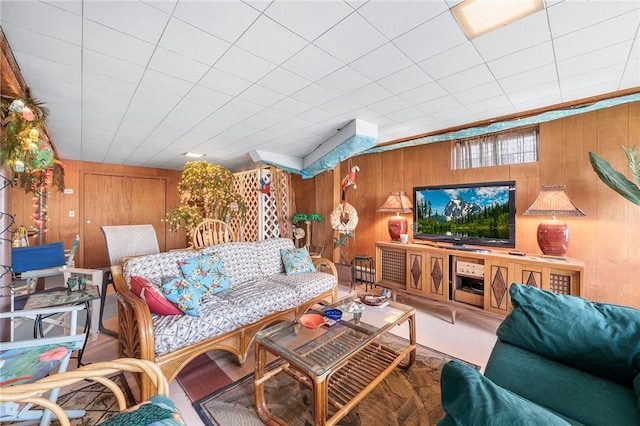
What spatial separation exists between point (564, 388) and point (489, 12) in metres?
1.99

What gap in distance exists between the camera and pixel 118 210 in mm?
5875

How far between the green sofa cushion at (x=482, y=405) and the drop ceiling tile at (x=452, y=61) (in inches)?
77.5

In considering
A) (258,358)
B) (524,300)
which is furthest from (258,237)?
Result: (524,300)

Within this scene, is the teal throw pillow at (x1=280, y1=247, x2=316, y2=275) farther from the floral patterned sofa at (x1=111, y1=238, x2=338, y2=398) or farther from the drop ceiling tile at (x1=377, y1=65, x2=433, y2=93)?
the drop ceiling tile at (x1=377, y1=65, x2=433, y2=93)

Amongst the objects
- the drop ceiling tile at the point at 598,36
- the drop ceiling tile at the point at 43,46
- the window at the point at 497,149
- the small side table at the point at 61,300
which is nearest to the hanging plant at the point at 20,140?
the drop ceiling tile at the point at 43,46

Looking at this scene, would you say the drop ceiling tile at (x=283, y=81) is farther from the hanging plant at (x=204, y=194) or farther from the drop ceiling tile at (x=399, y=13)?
the hanging plant at (x=204, y=194)

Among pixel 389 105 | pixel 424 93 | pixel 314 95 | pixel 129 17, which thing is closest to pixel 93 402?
pixel 129 17

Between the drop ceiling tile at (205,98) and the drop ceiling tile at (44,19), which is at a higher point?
the drop ceiling tile at (205,98)

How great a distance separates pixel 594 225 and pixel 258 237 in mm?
4503

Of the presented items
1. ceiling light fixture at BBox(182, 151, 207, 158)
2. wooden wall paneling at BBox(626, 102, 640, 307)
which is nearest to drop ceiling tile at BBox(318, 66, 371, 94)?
wooden wall paneling at BBox(626, 102, 640, 307)

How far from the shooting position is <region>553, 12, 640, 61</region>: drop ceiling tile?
153cm

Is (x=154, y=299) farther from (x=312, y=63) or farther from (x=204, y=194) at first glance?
(x=204, y=194)

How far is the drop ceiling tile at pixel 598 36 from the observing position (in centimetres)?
153

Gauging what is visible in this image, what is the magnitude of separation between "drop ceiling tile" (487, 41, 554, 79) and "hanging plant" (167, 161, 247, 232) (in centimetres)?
355
